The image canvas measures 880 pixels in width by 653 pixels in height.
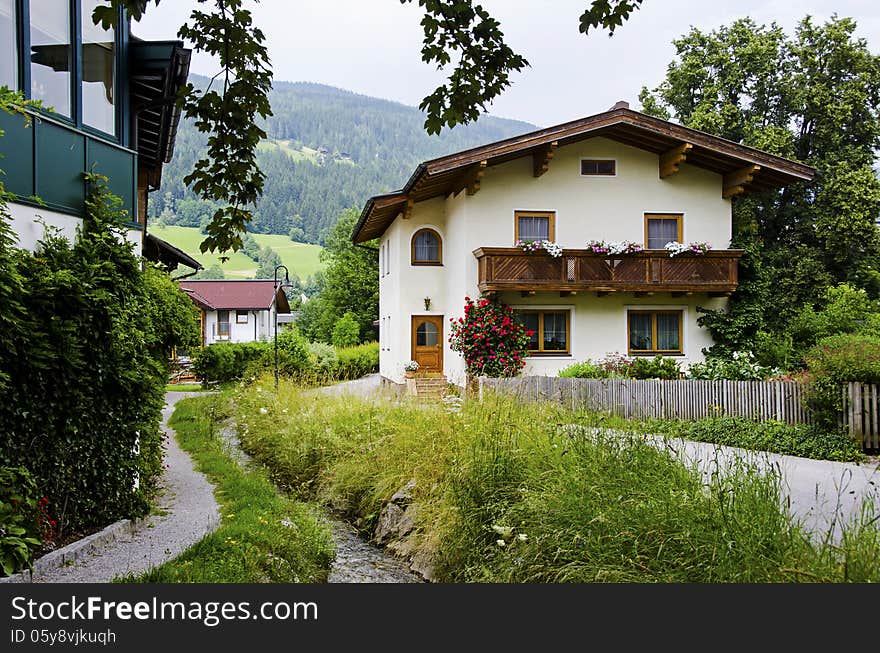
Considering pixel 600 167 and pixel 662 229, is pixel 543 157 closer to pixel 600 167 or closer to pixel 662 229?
pixel 600 167

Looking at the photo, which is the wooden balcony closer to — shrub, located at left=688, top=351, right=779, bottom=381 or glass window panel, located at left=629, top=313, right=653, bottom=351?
glass window panel, located at left=629, top=313, right=653, bottom=351

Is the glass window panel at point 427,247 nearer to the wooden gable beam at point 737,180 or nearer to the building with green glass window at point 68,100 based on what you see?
the wooden gable beam at point 737,180

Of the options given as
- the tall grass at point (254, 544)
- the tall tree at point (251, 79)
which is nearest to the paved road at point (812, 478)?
the tall tree at point (251, 79)

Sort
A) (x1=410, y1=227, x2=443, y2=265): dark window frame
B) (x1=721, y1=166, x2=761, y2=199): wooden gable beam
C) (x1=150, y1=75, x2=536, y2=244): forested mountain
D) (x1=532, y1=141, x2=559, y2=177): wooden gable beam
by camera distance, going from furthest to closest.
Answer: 1. (x1=150, y1=75, x2=536, y2=244): forested mountain
2. (x1=410, y1=227, x2=443, y2=265): dark window frame
3. (x1=721, y1=166, x2=761, y2=199): wooden gable beam
4. (x1=532, y1=141, x2=559, y2=177): wooden gable beam

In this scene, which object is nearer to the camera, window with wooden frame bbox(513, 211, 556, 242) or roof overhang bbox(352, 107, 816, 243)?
roof overhang bbox(352, 107, 816, 243)

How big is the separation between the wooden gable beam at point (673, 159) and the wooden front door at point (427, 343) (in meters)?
7.50

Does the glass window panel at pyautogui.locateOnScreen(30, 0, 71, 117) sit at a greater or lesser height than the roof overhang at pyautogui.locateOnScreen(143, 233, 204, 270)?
greater

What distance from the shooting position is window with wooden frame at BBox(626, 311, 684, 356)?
2034cm

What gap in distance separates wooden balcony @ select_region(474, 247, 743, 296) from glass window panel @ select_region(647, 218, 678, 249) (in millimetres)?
1118

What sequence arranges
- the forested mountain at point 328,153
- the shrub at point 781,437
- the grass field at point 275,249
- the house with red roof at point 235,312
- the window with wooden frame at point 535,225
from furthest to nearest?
the forested mountain at point 328,153
the grass field at point 275,249
the house with red roof at point 235,312
the window with wooden frame at point 535,225
the shrub at point 781,437

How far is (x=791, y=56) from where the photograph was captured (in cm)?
2603

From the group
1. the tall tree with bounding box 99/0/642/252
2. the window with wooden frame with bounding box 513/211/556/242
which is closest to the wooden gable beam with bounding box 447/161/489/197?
the window with wooden frame with bounding box 513/211/556/242

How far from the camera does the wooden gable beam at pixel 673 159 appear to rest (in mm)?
19328

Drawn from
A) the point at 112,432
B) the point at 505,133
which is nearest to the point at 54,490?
the point at 112,432
